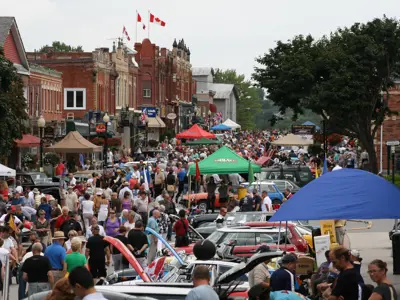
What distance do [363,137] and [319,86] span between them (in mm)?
3335

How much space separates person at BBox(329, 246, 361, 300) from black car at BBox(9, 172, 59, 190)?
2299 centimetres

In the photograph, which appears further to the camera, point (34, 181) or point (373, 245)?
point (34, 181)

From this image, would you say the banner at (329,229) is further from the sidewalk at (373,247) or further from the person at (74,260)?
the person at (74,260)

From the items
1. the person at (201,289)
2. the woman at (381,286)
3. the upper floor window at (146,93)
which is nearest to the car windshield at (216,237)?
the woman at (381,286)

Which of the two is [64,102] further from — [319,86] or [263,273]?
[263,273]

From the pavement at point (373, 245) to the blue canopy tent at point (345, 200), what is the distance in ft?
12.6

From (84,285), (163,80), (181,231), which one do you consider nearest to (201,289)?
(84,285)

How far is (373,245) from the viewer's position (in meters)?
28.3

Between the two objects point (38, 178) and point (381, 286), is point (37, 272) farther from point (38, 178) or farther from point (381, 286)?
point (38, 178)

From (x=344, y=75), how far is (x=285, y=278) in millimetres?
38564

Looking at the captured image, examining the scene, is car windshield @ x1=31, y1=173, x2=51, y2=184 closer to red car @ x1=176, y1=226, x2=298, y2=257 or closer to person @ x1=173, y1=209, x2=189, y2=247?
person @ x1=173, y1=209, x2=189, y2=247

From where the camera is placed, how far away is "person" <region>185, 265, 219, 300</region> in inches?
430

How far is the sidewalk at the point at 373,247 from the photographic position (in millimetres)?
24020

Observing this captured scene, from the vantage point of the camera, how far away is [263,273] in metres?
14.1
